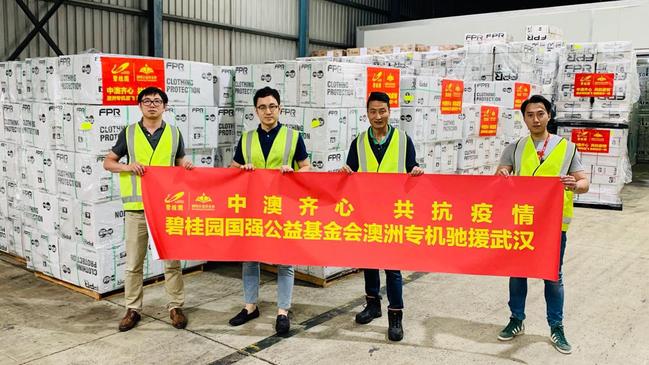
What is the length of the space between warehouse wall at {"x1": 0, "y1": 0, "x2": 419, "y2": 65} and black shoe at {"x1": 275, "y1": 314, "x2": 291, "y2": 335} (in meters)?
8.40

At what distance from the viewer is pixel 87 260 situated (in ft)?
16.9

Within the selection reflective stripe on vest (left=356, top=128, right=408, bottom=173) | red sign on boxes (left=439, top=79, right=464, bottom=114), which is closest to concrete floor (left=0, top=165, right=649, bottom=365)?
reflective stripe on vest (left=356, top=128, right=408, bottom=173)

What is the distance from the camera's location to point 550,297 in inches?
157

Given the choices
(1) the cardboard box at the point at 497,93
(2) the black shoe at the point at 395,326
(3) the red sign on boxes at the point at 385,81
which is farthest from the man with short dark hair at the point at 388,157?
(1) the cardboard box at the point at 497,93

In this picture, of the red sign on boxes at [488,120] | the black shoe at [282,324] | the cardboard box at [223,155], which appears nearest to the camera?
the black shoe at [282,324]

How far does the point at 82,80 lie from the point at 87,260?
1640 mm

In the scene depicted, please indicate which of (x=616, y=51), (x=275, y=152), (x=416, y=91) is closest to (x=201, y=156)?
(x=275, y=152)

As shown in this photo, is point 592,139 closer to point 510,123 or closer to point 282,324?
point 510,123

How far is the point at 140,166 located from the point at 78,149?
1292mm

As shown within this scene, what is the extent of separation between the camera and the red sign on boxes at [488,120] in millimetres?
8781

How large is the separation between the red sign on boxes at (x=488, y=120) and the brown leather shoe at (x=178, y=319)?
593 cm

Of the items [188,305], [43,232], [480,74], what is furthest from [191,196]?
[480,74]

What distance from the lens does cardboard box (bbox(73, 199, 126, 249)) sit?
504cm

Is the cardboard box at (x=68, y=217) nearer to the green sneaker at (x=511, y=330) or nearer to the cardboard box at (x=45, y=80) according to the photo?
the cardboard box at (x=45, y=80)
